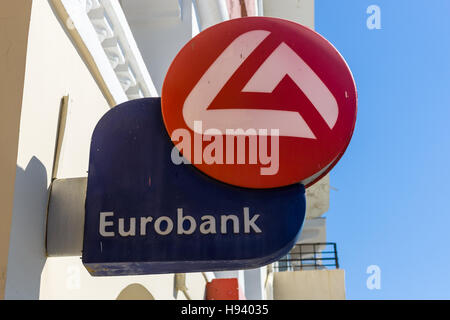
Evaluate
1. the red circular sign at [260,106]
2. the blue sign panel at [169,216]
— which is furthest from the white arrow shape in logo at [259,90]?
the blue sign panel at [169,216]

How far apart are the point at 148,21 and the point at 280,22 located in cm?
290

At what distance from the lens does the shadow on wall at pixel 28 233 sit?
216 cm

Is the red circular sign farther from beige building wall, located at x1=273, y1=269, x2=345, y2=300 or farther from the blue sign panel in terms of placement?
beige building wall, located at x1=273, y1=269, x2=345, y2=300

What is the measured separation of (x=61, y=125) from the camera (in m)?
2.61

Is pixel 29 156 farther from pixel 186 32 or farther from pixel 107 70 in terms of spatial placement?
pixel 186 32

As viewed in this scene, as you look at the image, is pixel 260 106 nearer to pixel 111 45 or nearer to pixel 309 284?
pixel 111 45

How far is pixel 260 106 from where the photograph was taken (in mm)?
2209

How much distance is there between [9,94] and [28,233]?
0.53 meters

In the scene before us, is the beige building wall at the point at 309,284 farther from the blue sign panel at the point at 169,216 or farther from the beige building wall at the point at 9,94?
the beige building wall at the point at 9,94

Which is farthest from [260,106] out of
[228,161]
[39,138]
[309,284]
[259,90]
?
[309,284]

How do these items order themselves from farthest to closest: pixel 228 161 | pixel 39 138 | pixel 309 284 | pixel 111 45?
pixel 309 284 < pixel 111 45 < pixel 39 138 < pixel 228 161

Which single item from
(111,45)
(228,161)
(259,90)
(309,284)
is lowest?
(228,161)

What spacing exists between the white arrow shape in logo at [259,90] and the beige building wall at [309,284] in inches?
442

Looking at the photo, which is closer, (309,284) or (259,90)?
(259,90)
